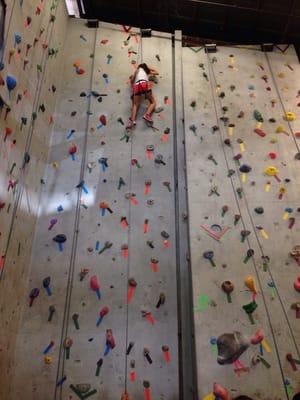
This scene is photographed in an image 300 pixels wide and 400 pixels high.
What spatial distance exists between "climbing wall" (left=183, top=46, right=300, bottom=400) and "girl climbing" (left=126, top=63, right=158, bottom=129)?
1.65 ft

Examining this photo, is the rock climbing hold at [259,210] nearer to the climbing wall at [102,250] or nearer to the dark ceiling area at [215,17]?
the climbing wall at [102,250]

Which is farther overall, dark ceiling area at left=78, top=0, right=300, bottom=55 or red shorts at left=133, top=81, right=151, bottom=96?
dark ceiling area at left=78, top=0, right=300, bottom=55

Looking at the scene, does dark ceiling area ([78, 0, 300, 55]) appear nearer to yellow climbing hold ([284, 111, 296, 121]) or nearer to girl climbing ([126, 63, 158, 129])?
girl climbing ([126, 63, 158, 129])

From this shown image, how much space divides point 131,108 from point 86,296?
2.51 meters

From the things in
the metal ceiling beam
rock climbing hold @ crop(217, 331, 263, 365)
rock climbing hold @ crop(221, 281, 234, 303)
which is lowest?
rock climbing hold @ crop(217, 331, 263, 365)

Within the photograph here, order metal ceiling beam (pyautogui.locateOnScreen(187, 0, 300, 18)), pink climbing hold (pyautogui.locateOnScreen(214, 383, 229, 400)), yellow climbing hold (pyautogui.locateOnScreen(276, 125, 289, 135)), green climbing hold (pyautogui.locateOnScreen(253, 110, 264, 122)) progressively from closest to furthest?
1. pink climbing hold (pyautogui.locateOnScreen(214, 383, 229, 400))
2. yellow climbing hold (pyautogui.locateOnScreen(276, 125, 289, 135))
3. green climbing hold (pyautogui.locateOnScreen(253, 110, 264, 122))
4. metal ceiling beam (pyautogui.locateOnScreen(187, 0, 300, 18))

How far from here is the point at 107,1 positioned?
621 cm

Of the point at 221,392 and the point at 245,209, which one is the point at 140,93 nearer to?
the point at 245,209

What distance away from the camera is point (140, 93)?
4988 mm

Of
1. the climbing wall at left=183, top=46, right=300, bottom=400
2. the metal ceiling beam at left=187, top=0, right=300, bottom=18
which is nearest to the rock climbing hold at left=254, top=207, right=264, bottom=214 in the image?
the climbing wall at left=183, top=46, right=300, bottom=400

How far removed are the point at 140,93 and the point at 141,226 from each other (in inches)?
72.9

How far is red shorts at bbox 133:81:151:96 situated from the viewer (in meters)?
4.97

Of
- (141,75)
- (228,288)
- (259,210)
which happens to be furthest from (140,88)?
(228,288)

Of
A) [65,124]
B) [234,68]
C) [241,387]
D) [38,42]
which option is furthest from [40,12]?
[241,387]
